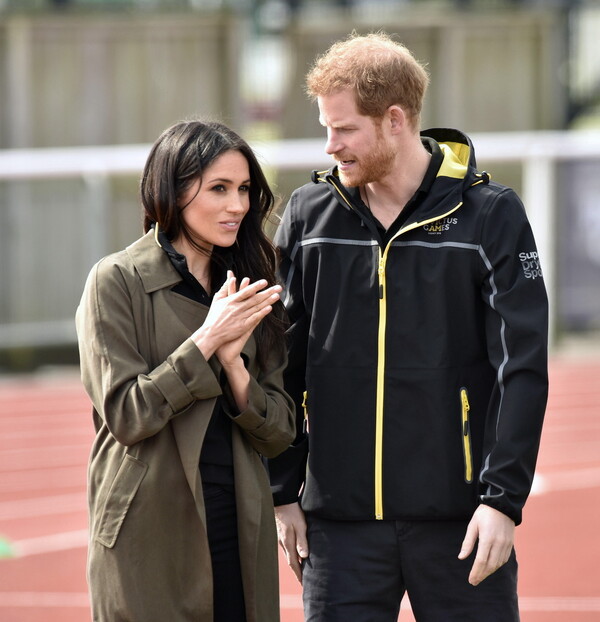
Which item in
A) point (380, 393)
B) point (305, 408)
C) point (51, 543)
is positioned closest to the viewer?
point (380, 393)

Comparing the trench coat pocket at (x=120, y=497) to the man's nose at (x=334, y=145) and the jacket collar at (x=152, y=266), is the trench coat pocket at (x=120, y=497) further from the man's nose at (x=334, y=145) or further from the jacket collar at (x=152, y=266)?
the man's nose at (x=334, y=145)

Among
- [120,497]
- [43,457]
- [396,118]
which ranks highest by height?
[396,118]

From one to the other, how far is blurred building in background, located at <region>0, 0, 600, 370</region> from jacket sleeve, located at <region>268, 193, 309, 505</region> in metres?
10.3

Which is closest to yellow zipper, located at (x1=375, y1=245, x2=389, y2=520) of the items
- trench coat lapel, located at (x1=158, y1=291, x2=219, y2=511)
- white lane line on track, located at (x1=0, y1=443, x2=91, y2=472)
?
trench coat lapel, located at (x1=158, y1=291, x2=219, y2=511)

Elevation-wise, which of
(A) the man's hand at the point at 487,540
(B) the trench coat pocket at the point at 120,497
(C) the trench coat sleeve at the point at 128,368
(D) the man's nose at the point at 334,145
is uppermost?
(D) the man's nose at the point at 334,145

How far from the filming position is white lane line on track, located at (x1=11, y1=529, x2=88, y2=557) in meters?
6.75

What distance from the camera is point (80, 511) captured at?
7.70m

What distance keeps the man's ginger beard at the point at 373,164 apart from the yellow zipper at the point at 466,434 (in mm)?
577

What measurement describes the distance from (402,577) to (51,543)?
4063 mm

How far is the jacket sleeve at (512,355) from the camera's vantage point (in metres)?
2.99

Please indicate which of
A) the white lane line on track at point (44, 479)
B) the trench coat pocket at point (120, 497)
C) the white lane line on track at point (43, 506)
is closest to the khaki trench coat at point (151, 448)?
the trench coat pocket at point (120, 497)

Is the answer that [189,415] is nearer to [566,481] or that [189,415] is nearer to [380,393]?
[380,393]

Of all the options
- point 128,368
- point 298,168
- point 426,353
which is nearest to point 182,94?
point 298,168

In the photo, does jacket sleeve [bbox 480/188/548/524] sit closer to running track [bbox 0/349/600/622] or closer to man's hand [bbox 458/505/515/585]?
man's hand [bbox 458/505/515/585]
